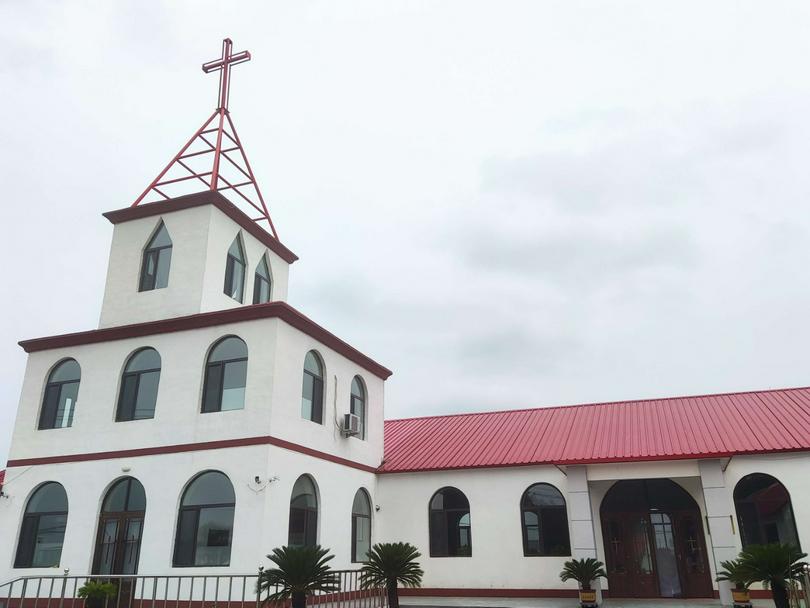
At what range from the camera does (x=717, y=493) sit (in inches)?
650

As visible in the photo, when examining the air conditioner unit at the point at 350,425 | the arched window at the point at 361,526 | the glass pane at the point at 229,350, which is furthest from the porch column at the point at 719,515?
the glass pane at the point at 229,350

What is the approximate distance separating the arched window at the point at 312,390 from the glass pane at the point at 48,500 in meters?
6.00

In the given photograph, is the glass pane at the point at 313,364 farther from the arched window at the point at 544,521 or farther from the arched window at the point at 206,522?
the arched window at the point at 544,521

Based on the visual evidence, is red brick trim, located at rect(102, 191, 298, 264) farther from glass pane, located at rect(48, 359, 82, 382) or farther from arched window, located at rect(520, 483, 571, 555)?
arched window, located at rect(520, 483, 571, 555)

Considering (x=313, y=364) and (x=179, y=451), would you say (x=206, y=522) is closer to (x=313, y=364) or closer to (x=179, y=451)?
(x=179, y=451)

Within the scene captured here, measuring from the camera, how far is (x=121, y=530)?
51.2 feet

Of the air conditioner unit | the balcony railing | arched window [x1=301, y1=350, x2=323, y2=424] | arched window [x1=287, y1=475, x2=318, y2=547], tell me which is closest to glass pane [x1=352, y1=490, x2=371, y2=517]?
the air conditioner unit

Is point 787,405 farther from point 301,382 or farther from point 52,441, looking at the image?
point 52,441

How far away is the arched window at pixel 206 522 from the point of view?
1466 cm

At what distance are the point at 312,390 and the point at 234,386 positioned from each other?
2244mm

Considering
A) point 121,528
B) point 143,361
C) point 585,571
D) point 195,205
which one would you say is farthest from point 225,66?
point 585,571

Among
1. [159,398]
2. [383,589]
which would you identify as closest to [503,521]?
[383,589]

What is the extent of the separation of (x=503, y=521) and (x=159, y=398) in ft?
31.2

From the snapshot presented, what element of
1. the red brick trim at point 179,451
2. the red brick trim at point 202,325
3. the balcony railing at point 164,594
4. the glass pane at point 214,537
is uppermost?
the red brick trim at point 202,325
